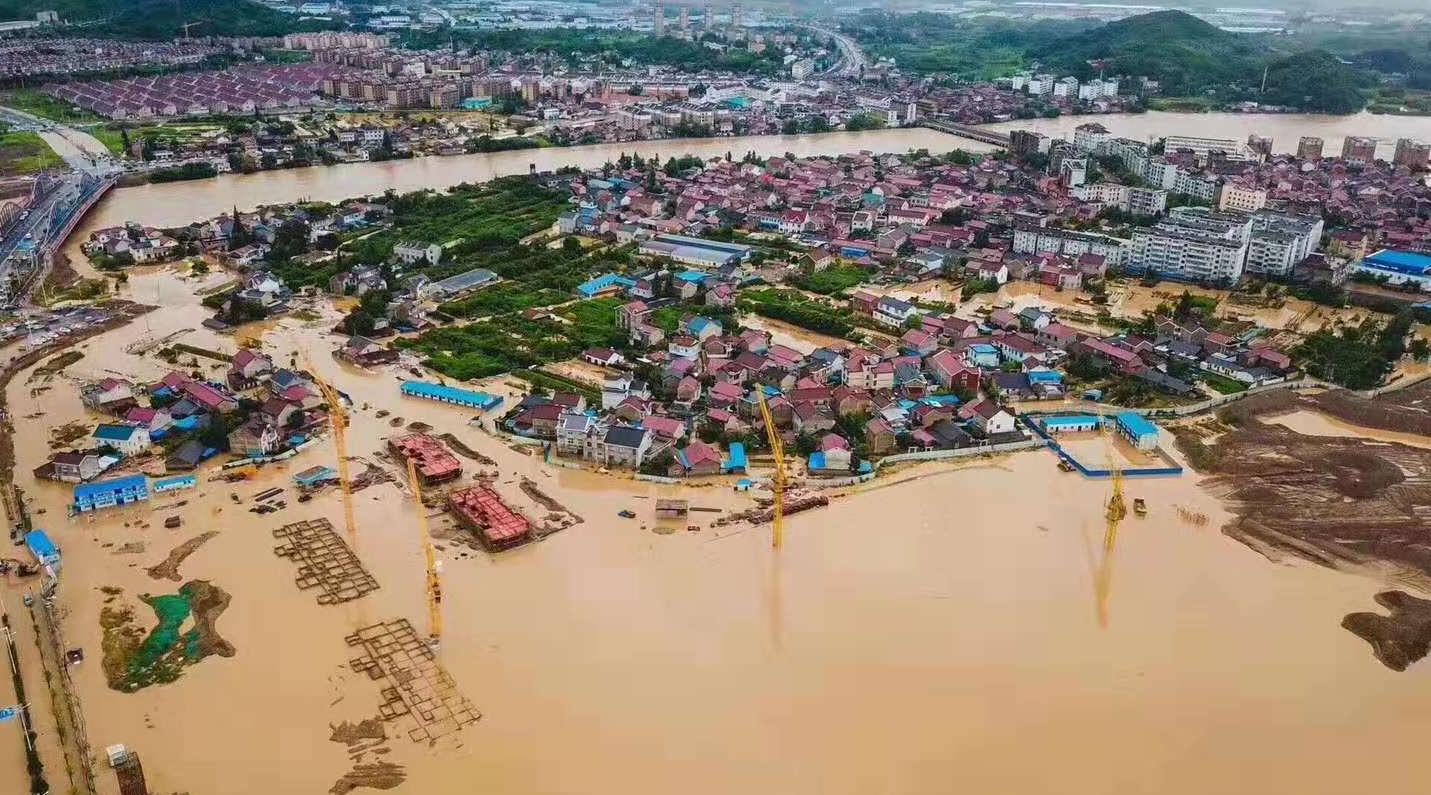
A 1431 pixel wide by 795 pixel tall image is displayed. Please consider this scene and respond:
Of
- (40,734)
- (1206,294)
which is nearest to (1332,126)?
(1206,294)

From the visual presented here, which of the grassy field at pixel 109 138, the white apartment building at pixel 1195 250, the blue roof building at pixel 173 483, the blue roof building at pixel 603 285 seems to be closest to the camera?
the blue roof building at pixel 173 483

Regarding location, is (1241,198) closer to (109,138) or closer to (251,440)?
(251,440)

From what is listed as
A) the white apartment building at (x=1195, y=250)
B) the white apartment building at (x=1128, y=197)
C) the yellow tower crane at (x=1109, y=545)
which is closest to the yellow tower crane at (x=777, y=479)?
the yellow tower crane at (x=1109, y=545)

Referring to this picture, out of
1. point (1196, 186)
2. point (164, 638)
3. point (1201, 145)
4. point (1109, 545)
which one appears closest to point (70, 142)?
point (164, 638)

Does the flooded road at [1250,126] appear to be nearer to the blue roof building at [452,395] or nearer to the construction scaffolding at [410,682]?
the blue roof building at [452,395]

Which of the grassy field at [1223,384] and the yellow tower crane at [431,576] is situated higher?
the grassy field at [1223,384]

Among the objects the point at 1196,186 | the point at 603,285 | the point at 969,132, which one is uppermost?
the point at 969,132

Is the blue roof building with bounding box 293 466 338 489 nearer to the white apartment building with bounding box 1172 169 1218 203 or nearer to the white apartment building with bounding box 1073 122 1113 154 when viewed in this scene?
the white apartment building with bounding box 1172 169 1218 203
